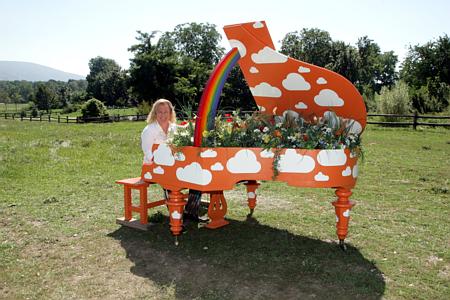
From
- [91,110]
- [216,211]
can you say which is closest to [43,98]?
[91,110]

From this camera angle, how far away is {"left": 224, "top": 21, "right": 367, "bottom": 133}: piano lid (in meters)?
4.63

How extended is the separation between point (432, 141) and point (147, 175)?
14.7 meters

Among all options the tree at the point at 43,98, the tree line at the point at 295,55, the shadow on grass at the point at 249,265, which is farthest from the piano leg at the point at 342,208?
the tree at the point at 43,98

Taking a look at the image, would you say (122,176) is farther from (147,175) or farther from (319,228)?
(319,228)

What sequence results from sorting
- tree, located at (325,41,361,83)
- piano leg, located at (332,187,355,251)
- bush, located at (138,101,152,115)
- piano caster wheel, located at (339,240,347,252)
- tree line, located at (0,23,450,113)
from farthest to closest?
tree, located at (325,41,361,83)
bush, located at (138,101,152,115)
tree line, located at (0,23,450,113)
piano caster wheel, located at (339,240,347,252)
piano leg, located at (332,187,355,251)

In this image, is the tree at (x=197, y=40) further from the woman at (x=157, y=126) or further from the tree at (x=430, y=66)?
the woman at (x=157, y=126)

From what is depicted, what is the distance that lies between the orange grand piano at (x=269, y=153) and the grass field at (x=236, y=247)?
603 mm

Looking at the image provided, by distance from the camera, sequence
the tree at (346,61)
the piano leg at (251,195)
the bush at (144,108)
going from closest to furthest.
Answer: the piano leg at (251,195) < the bush at (144,108) < the tree at (346,61)

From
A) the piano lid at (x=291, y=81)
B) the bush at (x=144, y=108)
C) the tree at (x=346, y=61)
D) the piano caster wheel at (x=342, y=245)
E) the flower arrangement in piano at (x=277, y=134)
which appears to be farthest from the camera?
the tree at (x=346, y=61)

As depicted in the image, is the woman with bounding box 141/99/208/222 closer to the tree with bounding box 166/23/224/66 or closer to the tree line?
the tree line

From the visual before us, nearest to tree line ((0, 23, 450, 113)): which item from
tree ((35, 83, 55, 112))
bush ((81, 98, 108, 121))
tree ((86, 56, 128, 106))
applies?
bush ((81, 98, 108, 121))

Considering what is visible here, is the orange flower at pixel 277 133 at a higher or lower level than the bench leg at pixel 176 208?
higher

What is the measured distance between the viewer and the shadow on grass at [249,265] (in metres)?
4.18

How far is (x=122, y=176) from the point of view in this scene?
9.97 m
